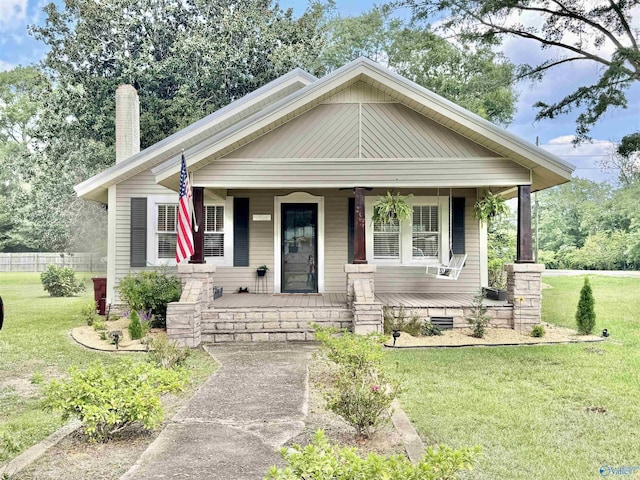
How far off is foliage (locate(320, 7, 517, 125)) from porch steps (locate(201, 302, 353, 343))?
9664 mm

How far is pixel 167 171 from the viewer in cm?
843

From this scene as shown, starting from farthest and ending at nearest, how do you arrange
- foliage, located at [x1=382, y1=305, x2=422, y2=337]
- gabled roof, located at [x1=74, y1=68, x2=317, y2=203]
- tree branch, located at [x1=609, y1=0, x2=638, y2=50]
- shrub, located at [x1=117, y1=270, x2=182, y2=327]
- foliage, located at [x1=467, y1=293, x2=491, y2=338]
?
gabled roof, located at [x1=74, y1=68, x2=317, y2=203] < tree branch, located at [x1=609, y1=0, x2=638, y2=50] < shrub, located at [x1=117, y1=270, x2=182, y2=327] < foliage, located at [x1=382, y1=305, x2=422, y2=337] < foliage, located at [x1=467, y1=293, x2=491, y2=338]

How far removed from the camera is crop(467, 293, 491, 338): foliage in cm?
815

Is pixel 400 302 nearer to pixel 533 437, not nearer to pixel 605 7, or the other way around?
pixel 533 437

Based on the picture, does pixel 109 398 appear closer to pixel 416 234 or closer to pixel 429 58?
pixel 416 234

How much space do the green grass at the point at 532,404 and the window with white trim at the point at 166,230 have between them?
5987 mm

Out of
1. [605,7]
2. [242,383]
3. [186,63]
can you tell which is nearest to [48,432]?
[242,383]

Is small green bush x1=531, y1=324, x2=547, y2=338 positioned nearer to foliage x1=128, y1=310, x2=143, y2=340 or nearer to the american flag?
the american flag

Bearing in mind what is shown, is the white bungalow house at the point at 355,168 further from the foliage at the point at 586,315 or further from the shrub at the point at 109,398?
the shrub at the point at 109,398

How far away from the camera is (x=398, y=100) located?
866cm

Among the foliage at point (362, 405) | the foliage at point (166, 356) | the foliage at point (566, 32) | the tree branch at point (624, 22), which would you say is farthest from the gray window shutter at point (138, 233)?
the tree branch at point (624, 22)

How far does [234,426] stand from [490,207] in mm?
7000

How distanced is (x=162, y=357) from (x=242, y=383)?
110cm

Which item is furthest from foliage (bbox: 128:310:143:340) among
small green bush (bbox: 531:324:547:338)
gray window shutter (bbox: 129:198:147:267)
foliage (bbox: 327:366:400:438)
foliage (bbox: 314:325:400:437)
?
small green bush (bbox: 531:324:547:338)
